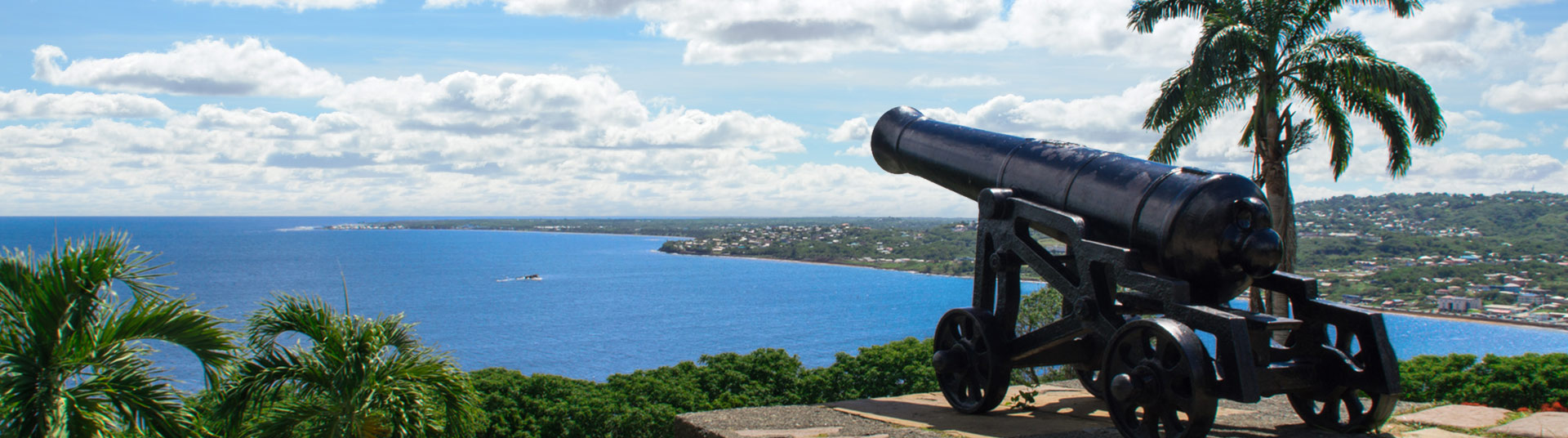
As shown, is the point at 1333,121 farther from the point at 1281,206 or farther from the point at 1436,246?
the point at 1436,246

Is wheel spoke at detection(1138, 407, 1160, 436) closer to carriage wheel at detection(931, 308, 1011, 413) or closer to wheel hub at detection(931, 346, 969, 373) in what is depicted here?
carriage wheel at detection(931, 308, 1011, 413)

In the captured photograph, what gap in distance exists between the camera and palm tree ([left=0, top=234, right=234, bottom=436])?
5285 millimetres

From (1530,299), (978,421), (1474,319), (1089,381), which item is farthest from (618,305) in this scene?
(978,421)

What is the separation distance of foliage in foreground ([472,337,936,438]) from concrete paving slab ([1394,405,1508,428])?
508 cm

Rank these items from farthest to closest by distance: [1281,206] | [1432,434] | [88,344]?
[1281,206] → [88,344] → [1432,434]

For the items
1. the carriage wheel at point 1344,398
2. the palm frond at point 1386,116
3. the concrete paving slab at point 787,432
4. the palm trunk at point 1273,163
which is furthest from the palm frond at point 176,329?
the palm frond at point 1386,116

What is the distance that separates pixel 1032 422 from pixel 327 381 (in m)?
4.02

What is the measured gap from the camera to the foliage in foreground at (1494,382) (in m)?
9.14

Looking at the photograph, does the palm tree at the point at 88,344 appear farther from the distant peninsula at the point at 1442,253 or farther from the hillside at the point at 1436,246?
the hillside at the point at 1436,246

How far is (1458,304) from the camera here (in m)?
58.9

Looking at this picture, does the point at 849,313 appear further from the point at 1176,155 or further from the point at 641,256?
the point at 641,256

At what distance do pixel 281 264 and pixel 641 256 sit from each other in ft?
162

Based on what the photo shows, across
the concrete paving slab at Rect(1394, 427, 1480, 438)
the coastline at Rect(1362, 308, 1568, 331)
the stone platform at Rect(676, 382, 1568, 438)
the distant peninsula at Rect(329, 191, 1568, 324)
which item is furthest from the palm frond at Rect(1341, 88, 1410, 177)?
the coastline at Rect(1362, 308, 1568, 331)

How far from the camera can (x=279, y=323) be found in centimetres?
627
